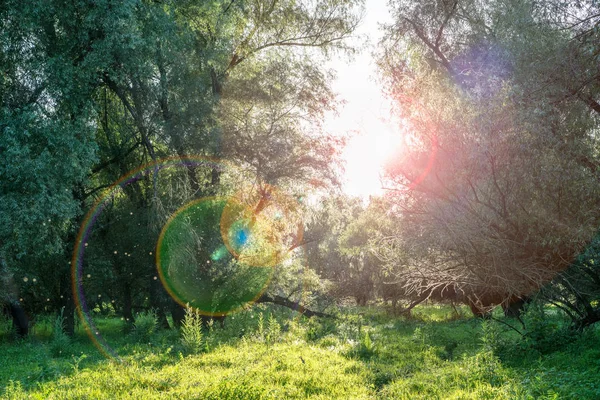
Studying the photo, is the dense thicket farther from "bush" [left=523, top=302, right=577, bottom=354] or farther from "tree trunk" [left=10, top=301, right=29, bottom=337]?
"bush" [left=523, top=302, right=577, bottom=354]

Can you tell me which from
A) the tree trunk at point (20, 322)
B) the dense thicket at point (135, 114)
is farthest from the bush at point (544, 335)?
the tree trunk at point (20, 322)

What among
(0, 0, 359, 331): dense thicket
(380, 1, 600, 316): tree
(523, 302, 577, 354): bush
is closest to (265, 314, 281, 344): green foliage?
(380, 1, 600, 316): tree

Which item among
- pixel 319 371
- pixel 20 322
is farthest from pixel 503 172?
pixel 20 322

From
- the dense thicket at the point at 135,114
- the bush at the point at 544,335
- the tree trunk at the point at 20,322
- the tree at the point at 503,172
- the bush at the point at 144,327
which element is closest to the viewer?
the tree at the point at 503,172

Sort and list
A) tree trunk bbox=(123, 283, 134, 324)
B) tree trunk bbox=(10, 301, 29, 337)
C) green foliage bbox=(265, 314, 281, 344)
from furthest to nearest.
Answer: tree trunk bbox=(123, 283, 134, 324), tree trunk bbox=(10, 301, 29, 337), green foliage bbox=(265, 314, 281, 344)

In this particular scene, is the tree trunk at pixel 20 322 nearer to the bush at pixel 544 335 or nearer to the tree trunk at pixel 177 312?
the tree trunk at pixel 177 312

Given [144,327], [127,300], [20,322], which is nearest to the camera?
[144,327]

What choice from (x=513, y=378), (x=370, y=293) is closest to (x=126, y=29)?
(x=513, y=378)

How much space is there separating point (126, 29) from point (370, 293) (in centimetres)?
3015

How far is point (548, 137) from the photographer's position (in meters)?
9.07

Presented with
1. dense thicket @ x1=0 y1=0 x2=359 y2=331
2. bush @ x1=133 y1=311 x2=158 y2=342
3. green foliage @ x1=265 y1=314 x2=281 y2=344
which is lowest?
green foliage @ x1=265 y1=314 x2=281 y2=344

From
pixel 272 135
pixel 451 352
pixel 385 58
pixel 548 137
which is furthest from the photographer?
pixel 272 135

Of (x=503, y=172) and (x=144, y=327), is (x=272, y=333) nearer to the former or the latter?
(x=144, y=327)

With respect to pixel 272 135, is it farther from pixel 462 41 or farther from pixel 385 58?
pixel 462 41
